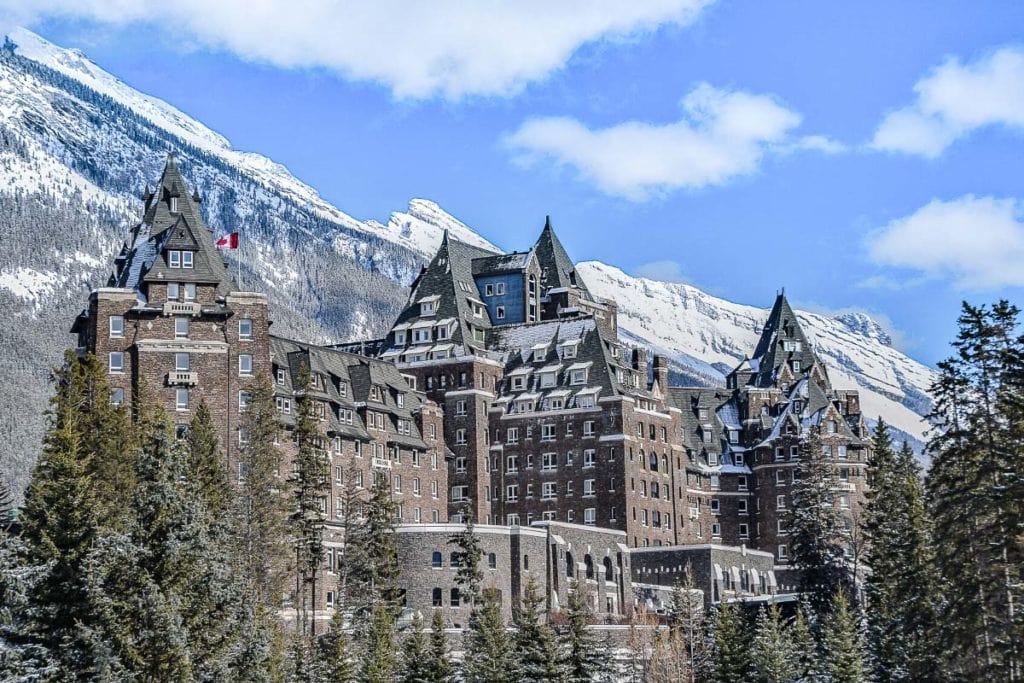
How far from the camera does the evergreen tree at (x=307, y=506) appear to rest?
10900cm

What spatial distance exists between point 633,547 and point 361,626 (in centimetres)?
4221

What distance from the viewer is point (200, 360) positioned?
115 meters

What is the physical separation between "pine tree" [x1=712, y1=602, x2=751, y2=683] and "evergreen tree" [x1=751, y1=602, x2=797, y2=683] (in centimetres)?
63

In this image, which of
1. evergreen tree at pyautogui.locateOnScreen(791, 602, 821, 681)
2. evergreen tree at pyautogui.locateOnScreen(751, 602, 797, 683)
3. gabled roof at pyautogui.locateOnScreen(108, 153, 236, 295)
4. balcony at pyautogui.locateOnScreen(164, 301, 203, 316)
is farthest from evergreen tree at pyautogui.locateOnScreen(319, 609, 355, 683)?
gabled roof at pyautogui.locateOnScreen(108, 153, 236, 295)

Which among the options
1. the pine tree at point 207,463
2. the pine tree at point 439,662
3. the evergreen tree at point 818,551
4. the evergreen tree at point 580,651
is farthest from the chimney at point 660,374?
the pine tree at point 439,662

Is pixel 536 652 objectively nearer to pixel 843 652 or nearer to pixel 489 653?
pixel 489 653

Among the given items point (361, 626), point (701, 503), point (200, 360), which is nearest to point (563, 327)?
point (701, 503)

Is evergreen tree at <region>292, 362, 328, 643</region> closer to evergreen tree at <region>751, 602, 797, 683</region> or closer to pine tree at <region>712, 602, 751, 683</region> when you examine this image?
pine tree at <region>712, 602, 751, 683</region>

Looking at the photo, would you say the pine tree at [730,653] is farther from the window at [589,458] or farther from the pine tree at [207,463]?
the window at [589,458]

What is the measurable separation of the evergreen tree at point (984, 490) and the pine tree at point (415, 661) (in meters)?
28.8

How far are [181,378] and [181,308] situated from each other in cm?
476

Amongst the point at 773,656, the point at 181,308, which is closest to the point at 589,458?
the point at 181,308

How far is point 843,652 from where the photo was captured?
9675 centimetres

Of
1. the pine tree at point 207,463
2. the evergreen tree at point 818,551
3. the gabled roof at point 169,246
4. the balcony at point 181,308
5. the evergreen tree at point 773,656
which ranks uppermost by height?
the gabled roof at point 169,246
